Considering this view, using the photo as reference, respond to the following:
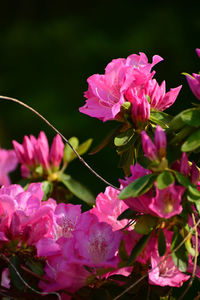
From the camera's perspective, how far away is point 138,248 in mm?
655

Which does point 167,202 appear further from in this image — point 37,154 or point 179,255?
point 37,154

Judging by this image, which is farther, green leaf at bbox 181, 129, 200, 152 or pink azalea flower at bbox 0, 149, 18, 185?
pink azalea flower at bbox 0, 149, 18, 185

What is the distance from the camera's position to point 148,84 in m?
0.77

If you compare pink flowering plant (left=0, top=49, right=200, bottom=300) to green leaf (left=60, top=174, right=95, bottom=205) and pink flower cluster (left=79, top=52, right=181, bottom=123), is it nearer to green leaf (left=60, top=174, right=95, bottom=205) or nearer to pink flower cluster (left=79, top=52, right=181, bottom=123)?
pink flower cluster (left=79, top=52, right=181, bottom=123)

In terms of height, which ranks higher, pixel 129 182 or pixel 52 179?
pixel 129 182

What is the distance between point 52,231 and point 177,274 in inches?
6.4

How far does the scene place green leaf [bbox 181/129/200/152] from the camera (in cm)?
62

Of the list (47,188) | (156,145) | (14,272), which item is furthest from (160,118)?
(47,188)

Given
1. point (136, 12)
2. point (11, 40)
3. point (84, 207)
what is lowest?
point (84, 207)

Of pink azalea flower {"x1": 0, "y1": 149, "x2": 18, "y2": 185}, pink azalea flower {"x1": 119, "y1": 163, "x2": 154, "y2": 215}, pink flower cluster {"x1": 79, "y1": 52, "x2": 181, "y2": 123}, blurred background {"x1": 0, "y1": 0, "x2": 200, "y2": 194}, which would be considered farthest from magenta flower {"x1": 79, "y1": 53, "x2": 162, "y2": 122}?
blurred background {"x1": 0, "y1": 0, "x2": 200, "y2": 194}

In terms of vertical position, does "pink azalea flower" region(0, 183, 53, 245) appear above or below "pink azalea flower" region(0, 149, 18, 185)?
above

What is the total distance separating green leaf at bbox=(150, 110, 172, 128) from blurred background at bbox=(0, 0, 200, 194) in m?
2.45

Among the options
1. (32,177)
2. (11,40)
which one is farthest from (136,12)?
(32,177)

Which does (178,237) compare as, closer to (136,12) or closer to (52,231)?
(52,231)
